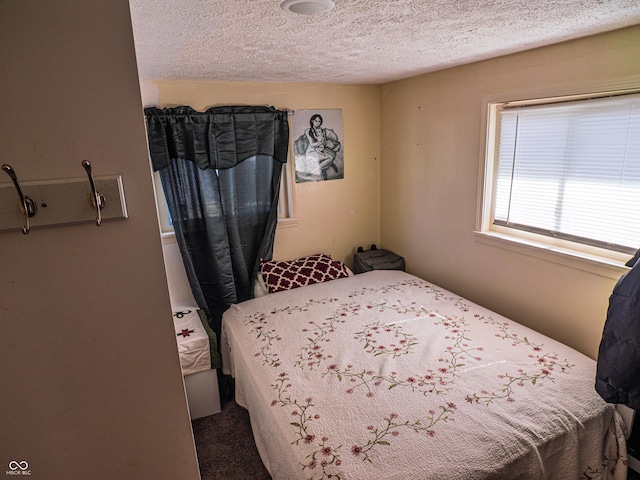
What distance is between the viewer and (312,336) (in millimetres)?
2264

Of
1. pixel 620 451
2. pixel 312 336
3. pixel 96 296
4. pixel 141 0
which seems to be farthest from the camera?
pixel 312 336

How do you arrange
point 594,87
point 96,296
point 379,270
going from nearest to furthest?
1. point 96,296
2. point 594,87
3. point 379,270

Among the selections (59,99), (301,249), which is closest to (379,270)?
(301,249)

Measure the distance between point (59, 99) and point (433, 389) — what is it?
1.72 meters

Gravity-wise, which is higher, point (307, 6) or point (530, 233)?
point (307, 6)

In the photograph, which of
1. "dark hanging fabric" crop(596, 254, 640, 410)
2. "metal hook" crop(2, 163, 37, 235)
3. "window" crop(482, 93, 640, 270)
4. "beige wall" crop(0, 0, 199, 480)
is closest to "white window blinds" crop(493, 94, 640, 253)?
"window" crop(482, 93, 640, 270)

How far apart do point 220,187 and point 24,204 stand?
2.15 meters

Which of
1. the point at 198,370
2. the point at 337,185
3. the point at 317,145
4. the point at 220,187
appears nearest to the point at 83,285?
the point at 198,370

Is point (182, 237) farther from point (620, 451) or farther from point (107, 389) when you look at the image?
point (620, 451)

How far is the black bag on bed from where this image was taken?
3.34 meters

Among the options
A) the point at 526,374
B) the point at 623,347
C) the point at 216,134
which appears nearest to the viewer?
the point at 623,347

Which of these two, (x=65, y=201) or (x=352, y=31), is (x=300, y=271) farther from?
(x=65, y=201)

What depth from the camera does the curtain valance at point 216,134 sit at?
2645mm

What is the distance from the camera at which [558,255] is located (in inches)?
83.8
